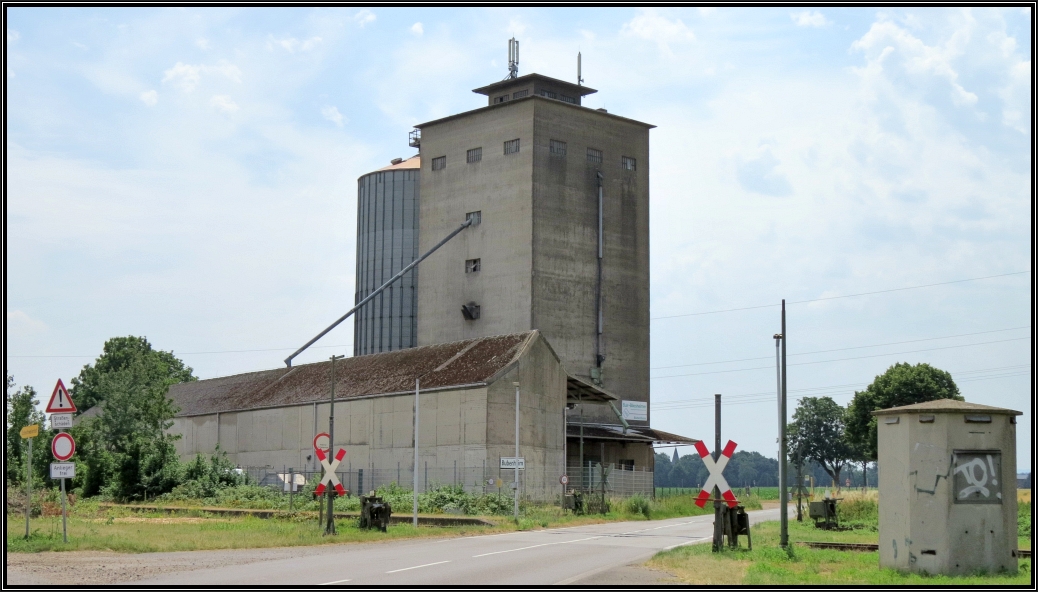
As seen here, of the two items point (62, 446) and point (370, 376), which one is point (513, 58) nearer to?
point (370, 376)

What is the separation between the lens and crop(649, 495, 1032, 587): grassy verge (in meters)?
17.9

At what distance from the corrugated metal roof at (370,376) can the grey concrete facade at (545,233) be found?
11.6 metres

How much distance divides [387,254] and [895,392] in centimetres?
4086

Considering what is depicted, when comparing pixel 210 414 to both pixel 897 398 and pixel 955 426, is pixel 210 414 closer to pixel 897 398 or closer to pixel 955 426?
pixel 897 398

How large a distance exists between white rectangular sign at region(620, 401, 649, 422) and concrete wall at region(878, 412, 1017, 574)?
5601 cm

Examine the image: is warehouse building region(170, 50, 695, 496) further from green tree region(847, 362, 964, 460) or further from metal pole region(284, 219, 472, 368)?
green tree region(847, 362, 964, 460)

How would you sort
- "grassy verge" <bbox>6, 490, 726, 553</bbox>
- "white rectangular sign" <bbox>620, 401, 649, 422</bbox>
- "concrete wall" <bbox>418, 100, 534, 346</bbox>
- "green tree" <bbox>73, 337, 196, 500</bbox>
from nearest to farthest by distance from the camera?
"grassy verge" <bbox>6, 490, 726, 553</bbox> → "green tree" <bbox>73, 337, 196, 500</bbox> → "concrete wall" <bbox>418, 100, 534, 346</bbox> → "white rectangular sign" <bbox>620, 401, 649, 422</bbox>

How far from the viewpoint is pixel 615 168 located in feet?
254

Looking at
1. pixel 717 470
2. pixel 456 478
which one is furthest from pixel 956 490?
pixel 456 478

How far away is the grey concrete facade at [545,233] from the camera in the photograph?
2857 inches

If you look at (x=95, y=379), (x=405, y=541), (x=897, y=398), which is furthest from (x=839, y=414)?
(x=405, y=541)

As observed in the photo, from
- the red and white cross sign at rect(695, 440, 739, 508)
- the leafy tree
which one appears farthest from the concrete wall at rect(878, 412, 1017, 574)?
the leafy tree

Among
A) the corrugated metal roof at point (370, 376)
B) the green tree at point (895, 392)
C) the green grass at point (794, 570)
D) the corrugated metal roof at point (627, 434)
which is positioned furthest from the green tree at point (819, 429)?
the green grass at point (794, 570)

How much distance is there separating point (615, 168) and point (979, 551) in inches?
2378
